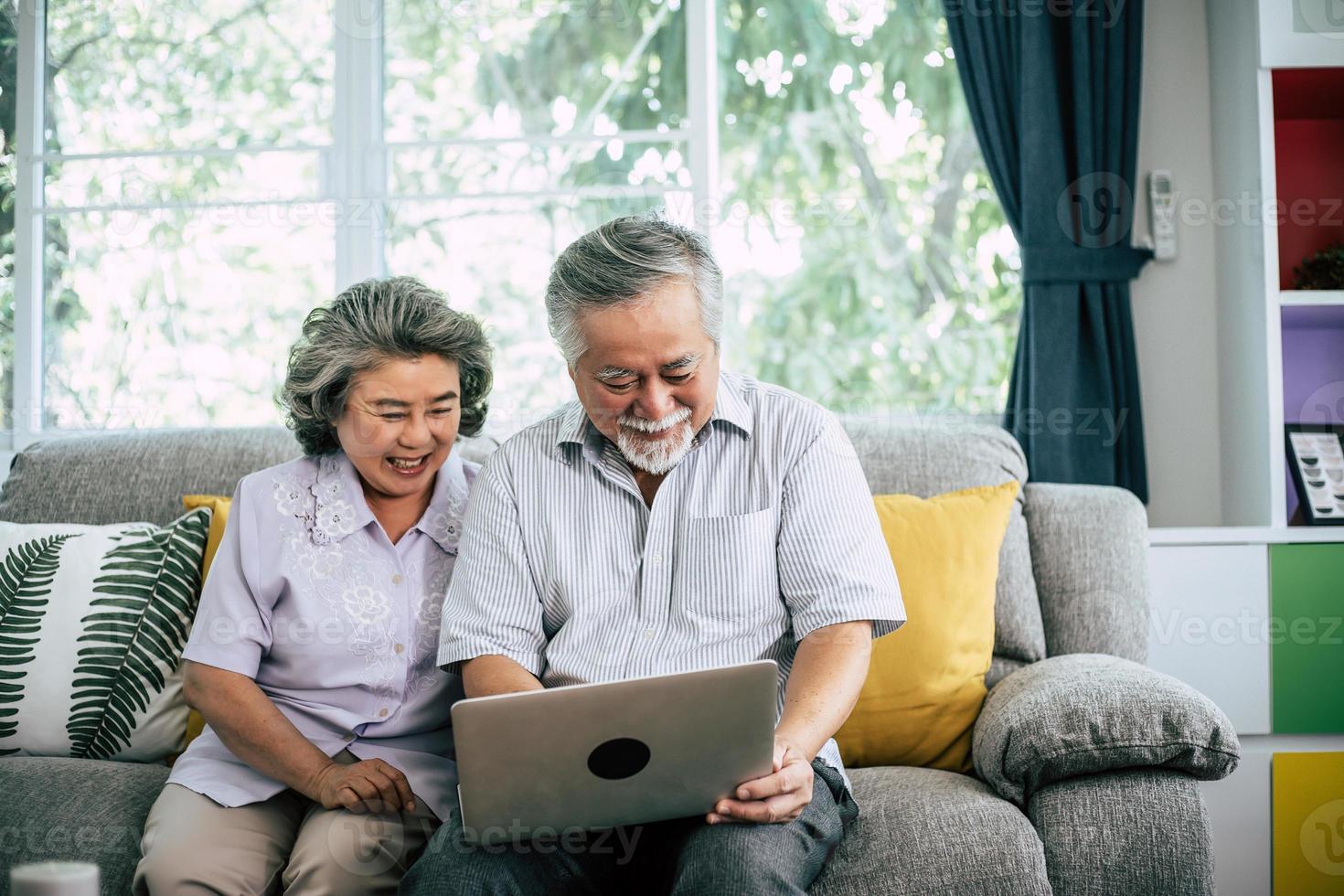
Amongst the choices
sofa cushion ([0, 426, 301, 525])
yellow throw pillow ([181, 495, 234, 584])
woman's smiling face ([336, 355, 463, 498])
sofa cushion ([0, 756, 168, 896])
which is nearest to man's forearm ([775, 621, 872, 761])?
woman's smiling face ([336, 355, 463, 498])

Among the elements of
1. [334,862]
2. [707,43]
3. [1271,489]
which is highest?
[707,43]

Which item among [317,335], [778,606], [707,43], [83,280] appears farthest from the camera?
[83,280]

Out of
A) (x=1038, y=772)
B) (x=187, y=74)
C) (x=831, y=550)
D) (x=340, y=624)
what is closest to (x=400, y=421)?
(x=340, y=624)

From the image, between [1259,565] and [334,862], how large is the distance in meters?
1.87

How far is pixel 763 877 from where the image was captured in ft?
4.02

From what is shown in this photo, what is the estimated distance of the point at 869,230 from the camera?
2.91 m

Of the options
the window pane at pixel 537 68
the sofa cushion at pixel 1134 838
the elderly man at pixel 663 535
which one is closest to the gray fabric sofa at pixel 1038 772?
the sofa cushion at pixel 1134 838

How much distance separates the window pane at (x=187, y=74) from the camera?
3.01 metres

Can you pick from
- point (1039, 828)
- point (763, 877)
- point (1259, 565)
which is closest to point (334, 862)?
point (763, 877)

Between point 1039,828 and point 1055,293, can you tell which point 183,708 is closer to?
point 1039,828

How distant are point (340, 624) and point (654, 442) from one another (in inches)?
21.3

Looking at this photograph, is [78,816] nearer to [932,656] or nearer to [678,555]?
[678,555]

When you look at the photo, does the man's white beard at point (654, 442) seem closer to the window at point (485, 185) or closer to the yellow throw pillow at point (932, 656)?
the yellow throw pillow at point (932, 656)

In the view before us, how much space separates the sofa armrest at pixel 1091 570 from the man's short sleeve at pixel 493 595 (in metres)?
0.97
